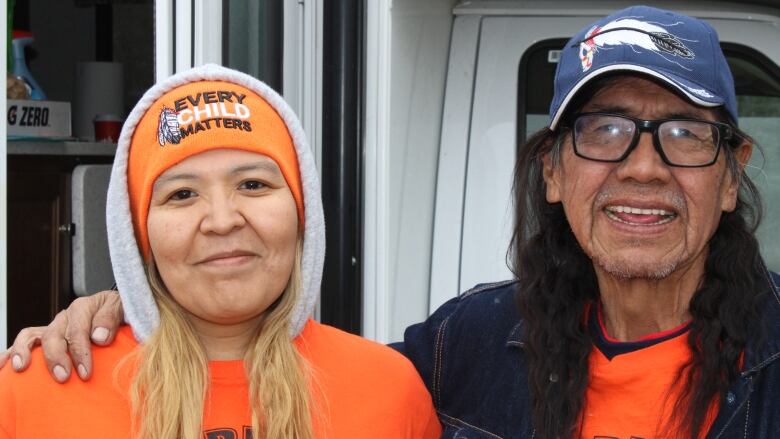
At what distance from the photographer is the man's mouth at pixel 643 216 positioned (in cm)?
203

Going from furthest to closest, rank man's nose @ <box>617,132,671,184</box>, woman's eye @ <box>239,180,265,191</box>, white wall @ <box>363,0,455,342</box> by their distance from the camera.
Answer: white wall @ <box>363,0,455,342</box> → man's nose @ <box>617,132,671,184</box> → woman's eye @ <box>239,180,265,191</box>

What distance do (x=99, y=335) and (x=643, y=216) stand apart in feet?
3.32

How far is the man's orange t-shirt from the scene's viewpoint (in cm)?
199

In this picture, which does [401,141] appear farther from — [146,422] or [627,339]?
[146,422]

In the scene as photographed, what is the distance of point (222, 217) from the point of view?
1.84 metres

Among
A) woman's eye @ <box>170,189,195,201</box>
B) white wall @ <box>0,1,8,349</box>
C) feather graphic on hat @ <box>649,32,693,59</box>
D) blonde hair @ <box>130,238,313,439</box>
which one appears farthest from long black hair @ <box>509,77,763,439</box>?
white wall @ <box>0,1,8,349</box>

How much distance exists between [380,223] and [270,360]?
81cm

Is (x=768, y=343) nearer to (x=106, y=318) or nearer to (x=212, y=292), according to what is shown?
(x=212, y=292)

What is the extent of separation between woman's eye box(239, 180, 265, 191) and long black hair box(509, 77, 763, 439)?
642 mm

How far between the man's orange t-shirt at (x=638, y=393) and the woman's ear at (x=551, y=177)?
356mm

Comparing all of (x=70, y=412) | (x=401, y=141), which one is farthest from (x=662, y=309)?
(x=70, y=412)

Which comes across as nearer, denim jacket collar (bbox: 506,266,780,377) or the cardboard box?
denim jacket collar (bbox: 506,266,780,377)

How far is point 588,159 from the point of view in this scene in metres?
2.09

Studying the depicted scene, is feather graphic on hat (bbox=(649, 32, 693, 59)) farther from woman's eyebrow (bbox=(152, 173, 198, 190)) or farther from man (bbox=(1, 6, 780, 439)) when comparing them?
woman's eyebrow (bbox=(152, 173, 198, 190))
